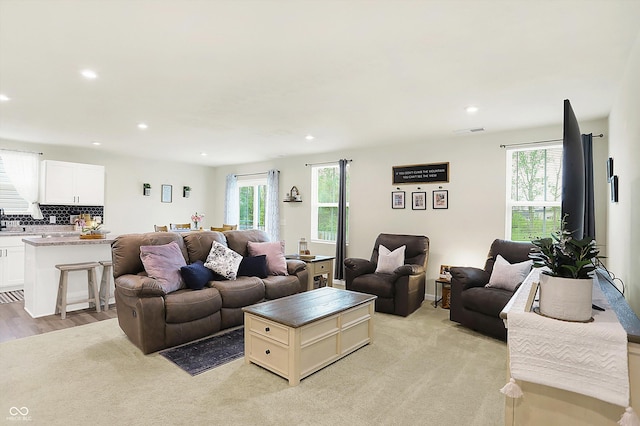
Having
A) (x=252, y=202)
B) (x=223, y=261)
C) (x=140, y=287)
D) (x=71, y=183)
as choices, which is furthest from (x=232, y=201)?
(x=140, y=287)

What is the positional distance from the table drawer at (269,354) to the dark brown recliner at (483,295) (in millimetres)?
2191

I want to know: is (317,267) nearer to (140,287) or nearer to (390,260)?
(390,260)

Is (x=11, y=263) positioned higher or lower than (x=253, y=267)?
lower

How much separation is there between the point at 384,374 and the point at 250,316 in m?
1.20

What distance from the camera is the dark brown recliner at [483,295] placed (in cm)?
354

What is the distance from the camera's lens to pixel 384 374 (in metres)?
2.79

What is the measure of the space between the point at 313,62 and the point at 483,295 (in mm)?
2881

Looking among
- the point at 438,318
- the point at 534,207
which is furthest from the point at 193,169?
the point at 534,207

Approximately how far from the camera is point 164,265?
3561 mm

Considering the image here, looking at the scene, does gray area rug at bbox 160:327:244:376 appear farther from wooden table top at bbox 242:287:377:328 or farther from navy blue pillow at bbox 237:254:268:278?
navy blue pillow at bbox 237:254:268:278

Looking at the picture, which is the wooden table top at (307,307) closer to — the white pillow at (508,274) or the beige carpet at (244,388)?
the beige carpet at (244,388)

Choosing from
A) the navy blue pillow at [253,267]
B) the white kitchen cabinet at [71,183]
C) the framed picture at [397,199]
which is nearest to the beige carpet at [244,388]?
the navy blue pillow at [253,267]

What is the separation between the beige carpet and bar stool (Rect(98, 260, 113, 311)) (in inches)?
40.1

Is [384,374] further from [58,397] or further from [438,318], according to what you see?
[58,397]
